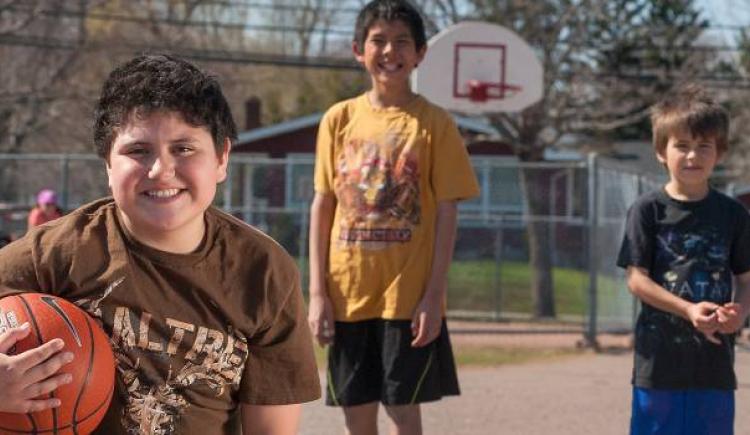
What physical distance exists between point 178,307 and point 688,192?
2.80 metres

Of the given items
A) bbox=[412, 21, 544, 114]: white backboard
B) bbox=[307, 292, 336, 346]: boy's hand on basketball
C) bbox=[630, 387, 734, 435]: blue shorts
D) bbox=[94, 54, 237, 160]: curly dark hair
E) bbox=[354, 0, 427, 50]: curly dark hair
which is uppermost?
bbox=[412, 21, 544, 114]: white backboard

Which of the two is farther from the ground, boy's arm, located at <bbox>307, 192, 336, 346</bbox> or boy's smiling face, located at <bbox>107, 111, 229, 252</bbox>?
boy's smiling face, located at <bbox>107, 111, 229, 252</bbox>

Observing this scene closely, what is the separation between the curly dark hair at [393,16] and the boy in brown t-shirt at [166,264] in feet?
8.15

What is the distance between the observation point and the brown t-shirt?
299cm

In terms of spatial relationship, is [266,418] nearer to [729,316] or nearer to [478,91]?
[729,316]

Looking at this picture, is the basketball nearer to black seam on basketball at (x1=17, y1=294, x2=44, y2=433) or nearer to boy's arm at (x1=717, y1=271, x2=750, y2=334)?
black seam on basketball at (x1=17, y1=294, x2=44, y2=433)

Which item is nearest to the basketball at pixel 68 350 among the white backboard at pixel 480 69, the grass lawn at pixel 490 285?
the white backboard at pixel 480 69

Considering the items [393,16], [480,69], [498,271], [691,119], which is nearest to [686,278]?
[691,119]

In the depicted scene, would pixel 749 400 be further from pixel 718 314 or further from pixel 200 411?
pixel 200 411

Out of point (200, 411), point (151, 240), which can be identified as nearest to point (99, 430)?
point (200, 411)

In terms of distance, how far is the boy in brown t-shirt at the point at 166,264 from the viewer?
2973mm

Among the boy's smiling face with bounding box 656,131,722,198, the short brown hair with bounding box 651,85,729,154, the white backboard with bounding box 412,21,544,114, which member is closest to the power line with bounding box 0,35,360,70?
the white backboard with bounding box 412,21,544,114

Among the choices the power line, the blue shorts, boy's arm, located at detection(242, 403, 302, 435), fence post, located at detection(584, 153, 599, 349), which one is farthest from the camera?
the power line

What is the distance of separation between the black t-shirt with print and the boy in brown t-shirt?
233 centimetres
